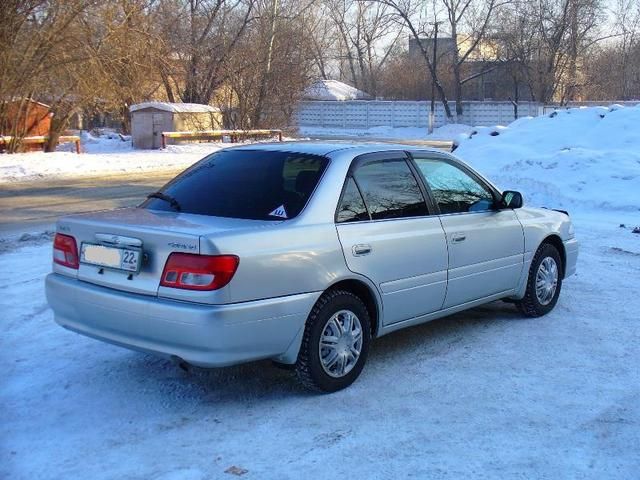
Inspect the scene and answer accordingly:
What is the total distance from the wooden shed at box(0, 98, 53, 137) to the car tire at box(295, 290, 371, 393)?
21.4m

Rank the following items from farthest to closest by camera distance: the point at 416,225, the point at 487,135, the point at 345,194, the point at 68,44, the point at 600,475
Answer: the point at 68,44 → the point at 487,135 → the point at 416,225 → the point at 345,194 → the point at 600,475

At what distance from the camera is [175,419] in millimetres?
4188

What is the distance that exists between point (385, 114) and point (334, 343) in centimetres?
4983

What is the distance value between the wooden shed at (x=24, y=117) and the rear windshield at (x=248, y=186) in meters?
20.3

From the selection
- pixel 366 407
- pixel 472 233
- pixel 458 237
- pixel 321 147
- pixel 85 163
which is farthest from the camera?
pixel 85 163

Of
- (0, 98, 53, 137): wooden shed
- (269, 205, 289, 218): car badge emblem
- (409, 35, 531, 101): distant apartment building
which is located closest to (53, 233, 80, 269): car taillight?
(269, 205, 289, 218): car badge emblem

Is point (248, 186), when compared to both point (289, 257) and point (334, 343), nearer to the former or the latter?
point (289, 257)

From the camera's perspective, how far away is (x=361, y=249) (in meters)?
4.70

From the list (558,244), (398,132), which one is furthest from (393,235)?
(398,132)

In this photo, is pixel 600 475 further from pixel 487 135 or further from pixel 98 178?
pixel 98 178

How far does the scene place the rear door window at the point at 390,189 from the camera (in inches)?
195

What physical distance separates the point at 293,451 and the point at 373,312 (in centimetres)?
136

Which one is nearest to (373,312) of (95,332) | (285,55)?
(95,332)

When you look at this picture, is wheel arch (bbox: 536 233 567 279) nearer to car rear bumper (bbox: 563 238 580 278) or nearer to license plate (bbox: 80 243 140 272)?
car rear bumper (bbox: 563 238 580 278)
